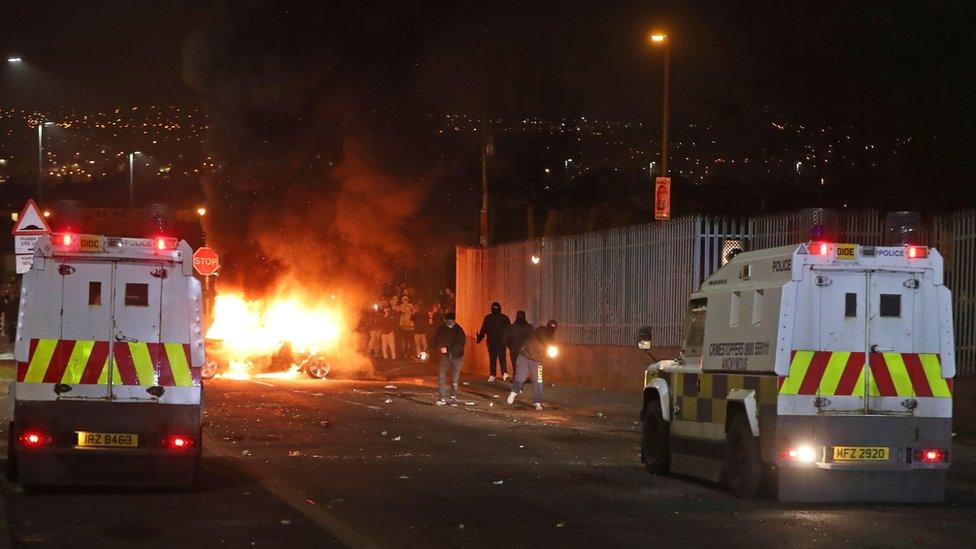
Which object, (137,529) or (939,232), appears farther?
(939,232)

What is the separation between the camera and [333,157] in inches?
1506

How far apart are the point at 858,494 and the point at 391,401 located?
45.4 feet

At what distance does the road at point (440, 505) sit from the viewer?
9750 millimetres

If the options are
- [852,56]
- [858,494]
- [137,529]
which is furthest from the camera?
[852,56]

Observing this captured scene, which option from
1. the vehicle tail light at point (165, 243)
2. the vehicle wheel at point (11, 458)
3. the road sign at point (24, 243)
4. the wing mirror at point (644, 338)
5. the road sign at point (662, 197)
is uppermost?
the road sign at point (662, 197)

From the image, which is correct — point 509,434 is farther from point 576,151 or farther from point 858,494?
point 576,151

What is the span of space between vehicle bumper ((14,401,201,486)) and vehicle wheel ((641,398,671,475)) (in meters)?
4.81

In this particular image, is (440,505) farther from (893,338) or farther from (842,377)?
(893,338)

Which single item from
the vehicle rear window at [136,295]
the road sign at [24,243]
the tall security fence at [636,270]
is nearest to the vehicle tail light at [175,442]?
the vehicle rear window at [136,295]

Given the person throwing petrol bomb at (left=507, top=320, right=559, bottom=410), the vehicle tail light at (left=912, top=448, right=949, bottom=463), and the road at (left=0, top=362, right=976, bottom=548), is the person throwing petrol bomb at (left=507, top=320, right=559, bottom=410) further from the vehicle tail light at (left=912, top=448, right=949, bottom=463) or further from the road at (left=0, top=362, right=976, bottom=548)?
the vehicle tail light at (left=912, top=448, right=949, bottom=463)

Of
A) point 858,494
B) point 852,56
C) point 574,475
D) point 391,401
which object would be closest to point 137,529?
point 574,475

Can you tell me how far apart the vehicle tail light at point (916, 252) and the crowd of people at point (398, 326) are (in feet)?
76.7

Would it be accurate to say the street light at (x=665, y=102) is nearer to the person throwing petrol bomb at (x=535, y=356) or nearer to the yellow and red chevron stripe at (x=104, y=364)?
the person throwing petrol bomb at (x=535, y=356)

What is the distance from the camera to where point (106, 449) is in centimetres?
1162
